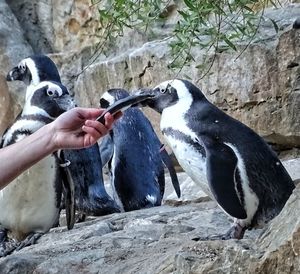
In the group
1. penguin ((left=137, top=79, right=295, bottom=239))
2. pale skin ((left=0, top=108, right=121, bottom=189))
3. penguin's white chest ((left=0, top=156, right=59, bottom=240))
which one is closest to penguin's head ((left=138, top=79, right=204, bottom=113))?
penguin ((left=137, top=79, right=295, bottom=239))

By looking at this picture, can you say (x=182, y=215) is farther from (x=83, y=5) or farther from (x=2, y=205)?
(x=83, y=5)

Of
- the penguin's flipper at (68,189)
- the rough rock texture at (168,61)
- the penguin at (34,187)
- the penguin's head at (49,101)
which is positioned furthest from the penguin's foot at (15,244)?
the rough rock texture at (168,61)

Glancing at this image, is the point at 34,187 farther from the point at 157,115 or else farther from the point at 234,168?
the point at 157,115

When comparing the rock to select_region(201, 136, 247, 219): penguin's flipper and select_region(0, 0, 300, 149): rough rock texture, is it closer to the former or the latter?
select_region(201, 136, 247, 219): penguin's flipper

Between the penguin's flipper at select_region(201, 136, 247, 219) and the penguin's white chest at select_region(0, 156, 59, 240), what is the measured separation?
698 millimetres

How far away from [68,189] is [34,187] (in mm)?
145

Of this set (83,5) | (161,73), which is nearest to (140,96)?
(161,73)

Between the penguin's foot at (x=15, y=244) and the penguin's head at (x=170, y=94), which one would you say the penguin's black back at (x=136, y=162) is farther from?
the penguin's head at (x=170, y=94)

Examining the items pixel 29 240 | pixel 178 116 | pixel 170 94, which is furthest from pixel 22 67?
pixel 178 116

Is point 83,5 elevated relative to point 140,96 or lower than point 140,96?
elevated

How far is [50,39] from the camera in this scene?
5.39 m

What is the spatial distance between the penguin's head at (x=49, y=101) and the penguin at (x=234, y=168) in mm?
568

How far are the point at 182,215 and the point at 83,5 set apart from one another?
2.88 meters

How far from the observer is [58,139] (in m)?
1.51
